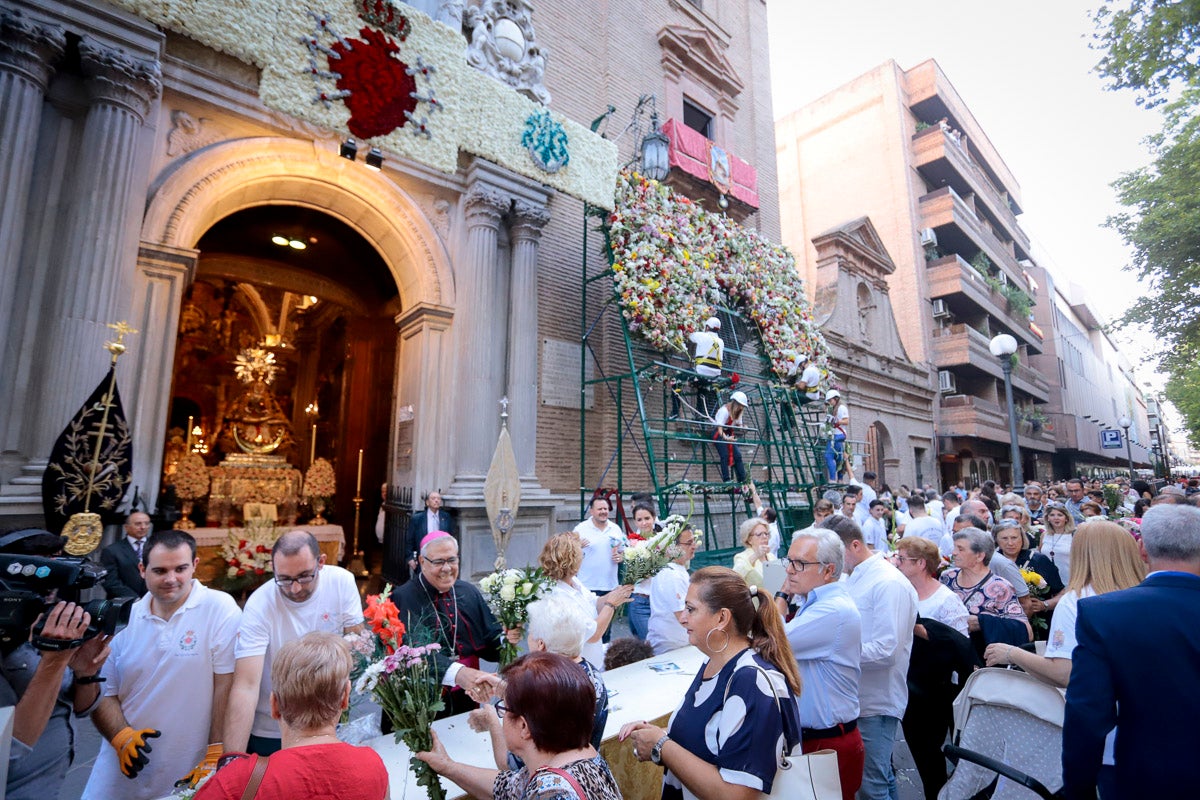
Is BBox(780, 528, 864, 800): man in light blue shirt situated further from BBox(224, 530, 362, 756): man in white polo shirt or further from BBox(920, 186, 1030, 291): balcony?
BBox(920, 186, 1030, 291): balcony

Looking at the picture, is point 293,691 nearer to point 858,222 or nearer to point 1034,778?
point 1034,778

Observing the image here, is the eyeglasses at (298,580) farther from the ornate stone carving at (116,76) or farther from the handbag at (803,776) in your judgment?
the ornate stone carving at (116,76)

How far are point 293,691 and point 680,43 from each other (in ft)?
55.1

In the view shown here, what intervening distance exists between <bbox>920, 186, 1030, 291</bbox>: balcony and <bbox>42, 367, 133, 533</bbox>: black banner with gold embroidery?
30089mm

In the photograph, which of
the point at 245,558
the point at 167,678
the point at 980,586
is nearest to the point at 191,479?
the point at 245,558

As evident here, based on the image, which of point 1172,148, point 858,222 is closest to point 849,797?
point 1172,148

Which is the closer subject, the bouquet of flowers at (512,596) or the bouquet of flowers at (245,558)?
the bouquet of flowers at (512,596)

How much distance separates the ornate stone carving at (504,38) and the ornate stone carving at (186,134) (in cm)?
421

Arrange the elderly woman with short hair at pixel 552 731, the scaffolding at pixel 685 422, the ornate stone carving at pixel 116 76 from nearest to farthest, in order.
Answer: the elderly woman with short hair at pixel 552 731 → the ornate stone carving at pixel 116 76 → the scaffolding at pixel 685 422

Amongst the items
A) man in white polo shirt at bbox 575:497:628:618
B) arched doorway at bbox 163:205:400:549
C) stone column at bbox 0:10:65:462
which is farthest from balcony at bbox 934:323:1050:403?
stone column at bbox 0:10:65:462

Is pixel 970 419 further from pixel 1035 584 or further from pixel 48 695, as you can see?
pixel 48 695

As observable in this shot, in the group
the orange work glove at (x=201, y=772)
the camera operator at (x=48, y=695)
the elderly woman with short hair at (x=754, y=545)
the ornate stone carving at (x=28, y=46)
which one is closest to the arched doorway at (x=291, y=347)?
the ornate stone carving at (x=28, y=46)

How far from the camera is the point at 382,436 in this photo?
12.4 m

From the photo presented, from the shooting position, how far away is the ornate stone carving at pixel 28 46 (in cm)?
573
